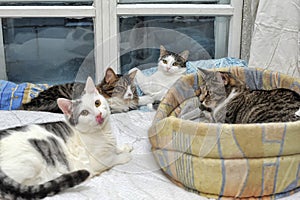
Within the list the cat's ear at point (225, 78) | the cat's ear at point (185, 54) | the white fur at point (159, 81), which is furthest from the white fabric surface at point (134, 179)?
the cat's ear at point (185, 54)

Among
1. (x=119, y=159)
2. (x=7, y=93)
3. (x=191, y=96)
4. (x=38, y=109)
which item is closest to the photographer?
(x=119, y=159)

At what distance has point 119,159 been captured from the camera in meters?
1.53

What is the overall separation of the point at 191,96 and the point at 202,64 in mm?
533

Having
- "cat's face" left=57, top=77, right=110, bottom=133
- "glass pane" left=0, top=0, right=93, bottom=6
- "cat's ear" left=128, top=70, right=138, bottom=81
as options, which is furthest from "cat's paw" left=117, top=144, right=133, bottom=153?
"glass pane" left=0, top=0, right=93, bottom=6

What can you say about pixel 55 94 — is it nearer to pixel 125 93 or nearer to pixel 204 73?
pixel 125 93

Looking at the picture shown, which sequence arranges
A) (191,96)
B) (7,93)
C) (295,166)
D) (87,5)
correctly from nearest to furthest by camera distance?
(295,166) < (191,96) < (7,93) < (87,5)

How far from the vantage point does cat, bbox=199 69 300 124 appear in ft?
4.85

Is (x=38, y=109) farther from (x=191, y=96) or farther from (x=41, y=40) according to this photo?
(x=191, y=96)

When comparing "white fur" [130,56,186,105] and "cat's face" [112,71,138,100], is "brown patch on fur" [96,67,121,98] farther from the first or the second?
"white fur" [130,56,186,105]

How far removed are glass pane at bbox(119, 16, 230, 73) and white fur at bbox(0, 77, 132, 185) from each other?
724mm

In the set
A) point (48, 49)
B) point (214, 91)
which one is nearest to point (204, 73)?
point (214, 91)

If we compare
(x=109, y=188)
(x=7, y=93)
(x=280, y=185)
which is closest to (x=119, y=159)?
(x=109, y=188)

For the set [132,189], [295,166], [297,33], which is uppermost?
[297,33]

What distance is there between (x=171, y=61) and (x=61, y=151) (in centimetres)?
91
